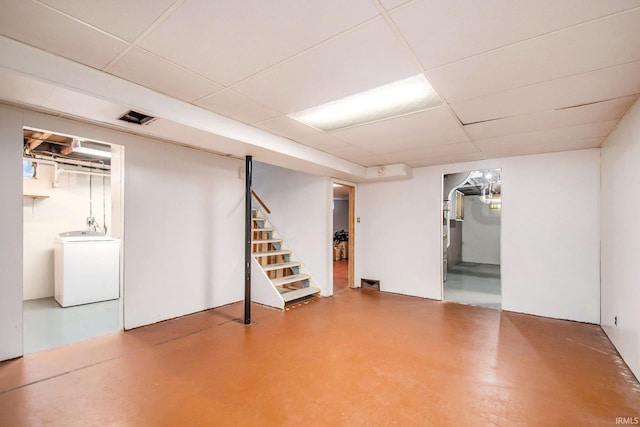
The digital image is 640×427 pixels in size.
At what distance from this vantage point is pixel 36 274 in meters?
4.40

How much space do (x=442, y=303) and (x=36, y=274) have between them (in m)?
6.45

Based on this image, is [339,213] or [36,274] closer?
[36,274]

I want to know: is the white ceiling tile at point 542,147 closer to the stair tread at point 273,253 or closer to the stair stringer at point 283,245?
the stair stringer at point 283,245

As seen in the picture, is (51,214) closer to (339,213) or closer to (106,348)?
(106,348)

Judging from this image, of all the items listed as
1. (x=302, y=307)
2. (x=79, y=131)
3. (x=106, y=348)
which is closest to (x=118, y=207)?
(x=79, y=131)

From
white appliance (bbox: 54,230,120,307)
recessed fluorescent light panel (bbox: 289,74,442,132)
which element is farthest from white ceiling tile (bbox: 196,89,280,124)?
white appliance (bbox: 54,230,120,307)

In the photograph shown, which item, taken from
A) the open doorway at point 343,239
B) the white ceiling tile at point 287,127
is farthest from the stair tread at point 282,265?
the white ceiling tile at point 287,127

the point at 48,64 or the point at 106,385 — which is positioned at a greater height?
the point at 48,64

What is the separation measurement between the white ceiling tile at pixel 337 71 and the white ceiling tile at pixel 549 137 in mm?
2145

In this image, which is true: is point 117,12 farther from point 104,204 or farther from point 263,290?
point 104,204

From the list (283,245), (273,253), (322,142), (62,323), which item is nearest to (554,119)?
(322,142)

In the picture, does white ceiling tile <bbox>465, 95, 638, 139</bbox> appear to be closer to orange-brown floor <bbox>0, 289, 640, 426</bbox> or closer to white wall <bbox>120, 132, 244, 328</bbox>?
orange-brown floor <bbox>0, 289, 640, 426</bbox>

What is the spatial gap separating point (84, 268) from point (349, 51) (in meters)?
4.75

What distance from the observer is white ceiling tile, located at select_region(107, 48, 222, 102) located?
6.06 feet
